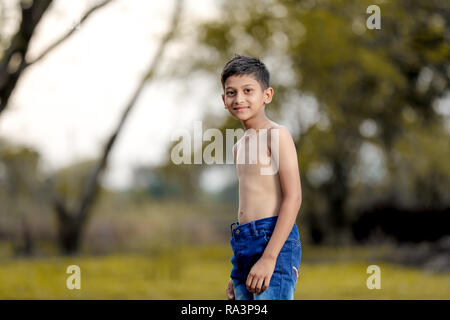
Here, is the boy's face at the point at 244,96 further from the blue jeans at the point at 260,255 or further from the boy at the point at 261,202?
the blue jeans at the point at 260,255

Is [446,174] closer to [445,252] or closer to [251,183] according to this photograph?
[445,252]

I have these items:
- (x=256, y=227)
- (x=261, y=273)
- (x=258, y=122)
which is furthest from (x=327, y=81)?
(x=261, y=273)

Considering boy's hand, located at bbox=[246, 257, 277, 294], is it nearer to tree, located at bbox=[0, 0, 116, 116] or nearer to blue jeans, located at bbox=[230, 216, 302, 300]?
blue jeans, located at bbox=[230, 216, 302, 300]

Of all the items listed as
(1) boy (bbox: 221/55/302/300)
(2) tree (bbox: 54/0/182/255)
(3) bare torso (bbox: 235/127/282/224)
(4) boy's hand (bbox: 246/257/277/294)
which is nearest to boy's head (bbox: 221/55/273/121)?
(1) boy (bbox: 221/55/302/300)

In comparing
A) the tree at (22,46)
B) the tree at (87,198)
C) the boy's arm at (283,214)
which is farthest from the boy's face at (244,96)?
the tree at (87,198)

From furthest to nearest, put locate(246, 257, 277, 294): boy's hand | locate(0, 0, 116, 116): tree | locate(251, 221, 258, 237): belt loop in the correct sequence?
locate(0, 0, 116, 116): tree → locate(251, 221, 258, 237): belt loop → locate(246, 257, 277, 294): boy's hand

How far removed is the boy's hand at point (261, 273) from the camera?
2125 mm

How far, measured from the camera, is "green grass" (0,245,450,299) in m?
8.13

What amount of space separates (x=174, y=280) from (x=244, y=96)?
27.4 ft

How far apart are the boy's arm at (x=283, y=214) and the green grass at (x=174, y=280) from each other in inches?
231

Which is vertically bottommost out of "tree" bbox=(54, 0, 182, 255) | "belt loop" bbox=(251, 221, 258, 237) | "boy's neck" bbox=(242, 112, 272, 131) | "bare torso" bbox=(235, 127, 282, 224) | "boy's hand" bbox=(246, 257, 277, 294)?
"boy's hand" bbox=(246, 257, 277, 294)

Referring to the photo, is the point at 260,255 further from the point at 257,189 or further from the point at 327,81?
the point at 327,81

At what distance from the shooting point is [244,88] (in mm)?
2299
